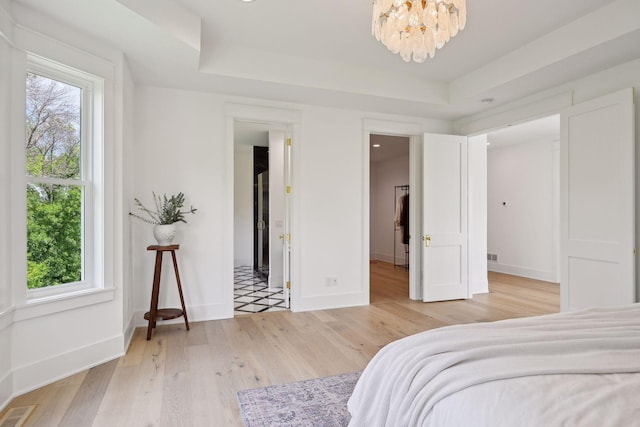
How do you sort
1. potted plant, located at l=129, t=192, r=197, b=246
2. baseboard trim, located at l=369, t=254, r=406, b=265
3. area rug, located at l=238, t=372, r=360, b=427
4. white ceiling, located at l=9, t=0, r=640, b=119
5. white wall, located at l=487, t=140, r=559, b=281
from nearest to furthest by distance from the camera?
area rug, located at l=238, t=372, r=360, b=427, white ceiling, located at l=9, t=0, r=640, b=119, potted plant, located at l=129, t=192, r=197, b=246, white wall, located at l=487, t=140, r=559, b=281, baseboard trim, located at l=369, t=254, r=406, b=265

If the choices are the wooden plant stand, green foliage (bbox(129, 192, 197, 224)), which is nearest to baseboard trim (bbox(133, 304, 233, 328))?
the wooden plant stand

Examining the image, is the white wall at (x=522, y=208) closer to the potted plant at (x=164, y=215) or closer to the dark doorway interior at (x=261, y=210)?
the dark doorway interior at (x=261, y=210)

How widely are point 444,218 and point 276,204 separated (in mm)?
2548

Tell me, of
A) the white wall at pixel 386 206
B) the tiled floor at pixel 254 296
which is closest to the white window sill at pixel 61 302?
the tiled floor at pixel 254 296

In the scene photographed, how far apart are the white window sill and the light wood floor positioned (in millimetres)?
491

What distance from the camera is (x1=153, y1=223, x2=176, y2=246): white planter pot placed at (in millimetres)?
3459

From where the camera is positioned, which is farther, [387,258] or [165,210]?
[387,258]

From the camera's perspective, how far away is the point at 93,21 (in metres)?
2.48

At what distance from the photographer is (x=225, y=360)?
9.37ft

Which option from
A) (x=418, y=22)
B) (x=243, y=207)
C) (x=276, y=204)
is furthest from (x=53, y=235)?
(x=243, y=207)

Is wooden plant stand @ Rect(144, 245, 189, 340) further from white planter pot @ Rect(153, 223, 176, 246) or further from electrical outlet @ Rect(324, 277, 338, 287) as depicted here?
electrical outlet @ Rect(324, 277, 338, 287)

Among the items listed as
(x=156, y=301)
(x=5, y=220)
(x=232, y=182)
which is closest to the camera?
(x=5, y=220)

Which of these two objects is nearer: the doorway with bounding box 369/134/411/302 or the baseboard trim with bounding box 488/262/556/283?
the baseboard trim with bounding box 488/262/556/283

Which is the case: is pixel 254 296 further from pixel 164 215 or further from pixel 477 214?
pixel 477 214
